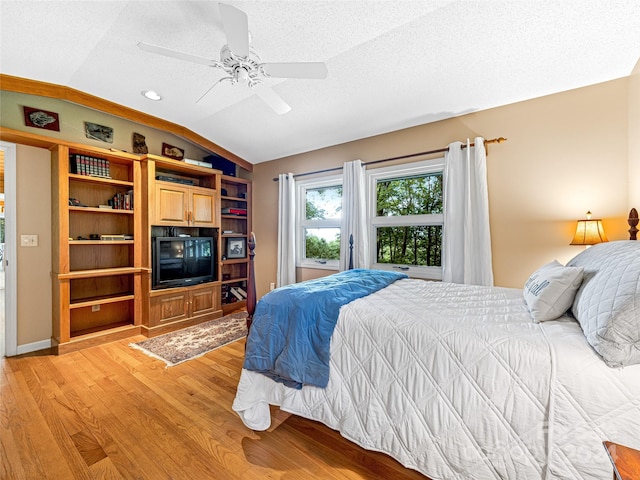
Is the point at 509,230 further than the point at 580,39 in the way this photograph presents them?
Yes

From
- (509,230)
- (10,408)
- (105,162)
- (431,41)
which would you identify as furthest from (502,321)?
(105,162)

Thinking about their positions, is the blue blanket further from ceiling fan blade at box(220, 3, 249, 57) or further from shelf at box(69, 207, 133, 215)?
shelf at box(69, 207, 133, 215)

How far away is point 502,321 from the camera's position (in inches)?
54.5

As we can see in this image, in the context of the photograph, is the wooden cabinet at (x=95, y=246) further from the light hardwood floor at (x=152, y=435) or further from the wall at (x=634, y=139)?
the wall at (x=634, y=139)

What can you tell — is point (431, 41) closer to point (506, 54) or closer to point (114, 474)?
point (506, 54)

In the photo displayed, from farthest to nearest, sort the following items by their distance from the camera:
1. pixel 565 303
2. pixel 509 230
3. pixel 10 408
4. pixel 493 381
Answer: pixel 509 230
pixel 10 408
pixel 565 303
pixel 493 381

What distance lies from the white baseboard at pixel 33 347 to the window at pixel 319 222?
2992 millimetres

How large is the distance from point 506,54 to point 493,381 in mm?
2369

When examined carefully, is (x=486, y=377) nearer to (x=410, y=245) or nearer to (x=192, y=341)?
(x=410, y=245)

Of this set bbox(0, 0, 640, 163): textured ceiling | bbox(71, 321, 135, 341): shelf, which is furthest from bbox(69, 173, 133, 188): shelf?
bbox(71, 321, 135, 341): shelf

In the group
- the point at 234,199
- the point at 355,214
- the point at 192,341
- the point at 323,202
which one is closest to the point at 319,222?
the point at 323,202

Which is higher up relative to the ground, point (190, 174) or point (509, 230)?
point (190, 174)

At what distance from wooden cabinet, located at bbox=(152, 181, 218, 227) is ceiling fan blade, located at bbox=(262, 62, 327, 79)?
226 centimetres

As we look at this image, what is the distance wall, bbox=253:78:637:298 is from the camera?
7.52ft
